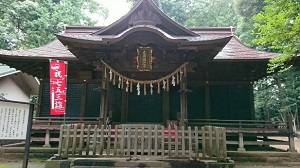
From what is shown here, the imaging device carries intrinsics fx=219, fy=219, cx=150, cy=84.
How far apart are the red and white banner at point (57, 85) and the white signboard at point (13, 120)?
2.19 m

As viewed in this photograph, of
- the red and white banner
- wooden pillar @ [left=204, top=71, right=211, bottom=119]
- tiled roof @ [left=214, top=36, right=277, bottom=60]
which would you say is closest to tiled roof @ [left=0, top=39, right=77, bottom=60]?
the red and white banner

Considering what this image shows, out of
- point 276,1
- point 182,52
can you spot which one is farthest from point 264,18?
point 182,52

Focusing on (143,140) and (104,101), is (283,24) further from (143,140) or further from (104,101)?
(104,101)

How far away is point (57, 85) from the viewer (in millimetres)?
8125

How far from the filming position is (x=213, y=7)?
110ft

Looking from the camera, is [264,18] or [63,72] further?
[63,72]

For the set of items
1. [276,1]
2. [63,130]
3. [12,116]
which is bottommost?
[63,130]

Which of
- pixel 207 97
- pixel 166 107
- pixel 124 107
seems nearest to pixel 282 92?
pixel 207 97

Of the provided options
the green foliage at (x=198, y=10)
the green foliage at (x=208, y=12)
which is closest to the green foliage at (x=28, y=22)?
the green foliage at (x=198, y=10)

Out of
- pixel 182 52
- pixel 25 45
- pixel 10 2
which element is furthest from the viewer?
pixel 25 45

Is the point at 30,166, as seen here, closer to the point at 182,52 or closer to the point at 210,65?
the point at 182,52

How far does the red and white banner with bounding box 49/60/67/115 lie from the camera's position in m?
8.06

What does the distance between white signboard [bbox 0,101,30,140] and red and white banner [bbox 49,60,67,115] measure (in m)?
2.19

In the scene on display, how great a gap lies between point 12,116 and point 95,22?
71.4ft
